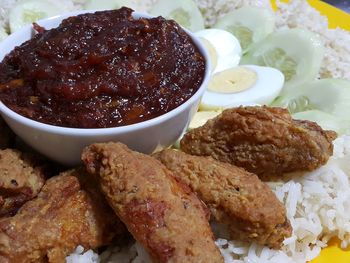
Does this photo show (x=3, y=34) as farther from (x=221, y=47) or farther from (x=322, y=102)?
(x=322, y=102)

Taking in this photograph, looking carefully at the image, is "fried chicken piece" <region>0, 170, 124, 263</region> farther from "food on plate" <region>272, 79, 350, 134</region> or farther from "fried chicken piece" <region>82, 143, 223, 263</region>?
"food on plate" <region>272, 79, 350, 134</region>

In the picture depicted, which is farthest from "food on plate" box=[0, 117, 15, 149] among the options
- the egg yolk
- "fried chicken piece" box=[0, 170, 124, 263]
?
the egg yolk

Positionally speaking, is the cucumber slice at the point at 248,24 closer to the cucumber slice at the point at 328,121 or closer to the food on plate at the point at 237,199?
the cucumber slice at the point at 328,121

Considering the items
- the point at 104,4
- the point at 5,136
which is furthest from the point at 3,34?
the point at 5,136

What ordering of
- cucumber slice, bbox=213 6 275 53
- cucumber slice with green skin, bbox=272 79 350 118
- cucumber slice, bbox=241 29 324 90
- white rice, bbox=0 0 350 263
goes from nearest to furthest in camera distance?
white rice, bbox=0 0 350 263
cucumber slice with green skin, bbox=272 79 350 118
cucumber slice, bbox=241 29 324 90
cucumber slice, bbox=213 6 275 53

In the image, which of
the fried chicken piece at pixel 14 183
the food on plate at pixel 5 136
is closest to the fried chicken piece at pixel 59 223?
the fried chicken piece at pixel 14 183

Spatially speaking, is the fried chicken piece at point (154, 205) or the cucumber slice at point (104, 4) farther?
the cucumber slice at point (104, 4)

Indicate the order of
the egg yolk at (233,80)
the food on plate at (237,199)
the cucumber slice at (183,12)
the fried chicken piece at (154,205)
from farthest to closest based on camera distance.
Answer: the cucumber slice at (183,12) → the egg yolk at (233,80) → the food on plate at (237,199) → the fried chicken piece at (154,205)
